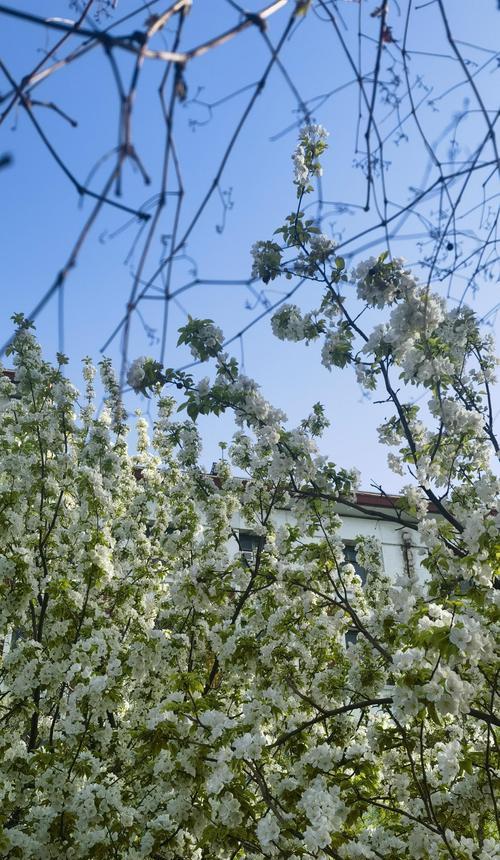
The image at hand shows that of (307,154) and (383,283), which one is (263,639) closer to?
(383,283)

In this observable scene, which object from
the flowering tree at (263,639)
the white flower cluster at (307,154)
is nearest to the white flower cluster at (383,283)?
the flowering tree at (263,639)

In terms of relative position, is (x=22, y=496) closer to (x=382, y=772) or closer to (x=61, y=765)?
(x=61, y=765)

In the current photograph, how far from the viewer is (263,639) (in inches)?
225

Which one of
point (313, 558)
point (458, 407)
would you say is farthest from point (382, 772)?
point (458, 407)

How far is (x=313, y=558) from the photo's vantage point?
615 centimetres

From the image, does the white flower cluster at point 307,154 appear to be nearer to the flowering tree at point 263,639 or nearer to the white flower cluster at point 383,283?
the flowering tree at point 263,639

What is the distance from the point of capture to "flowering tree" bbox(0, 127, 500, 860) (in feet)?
13.5

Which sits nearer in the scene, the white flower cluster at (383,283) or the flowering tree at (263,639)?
the flowering tree at (263,639)

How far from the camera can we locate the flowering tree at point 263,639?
411 cm

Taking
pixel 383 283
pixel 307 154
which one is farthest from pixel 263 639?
pixel 307 154

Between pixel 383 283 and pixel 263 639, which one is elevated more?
pixel 383 283

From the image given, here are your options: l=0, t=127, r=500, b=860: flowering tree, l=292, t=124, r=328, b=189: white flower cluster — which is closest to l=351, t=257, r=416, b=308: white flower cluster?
l=0, t=127, r=500, b=860: flowering tree

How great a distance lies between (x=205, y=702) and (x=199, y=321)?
2972 millimetres

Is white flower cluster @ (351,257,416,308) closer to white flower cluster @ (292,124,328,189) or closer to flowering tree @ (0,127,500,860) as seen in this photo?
flowering tree @ (0,127,500,860)
